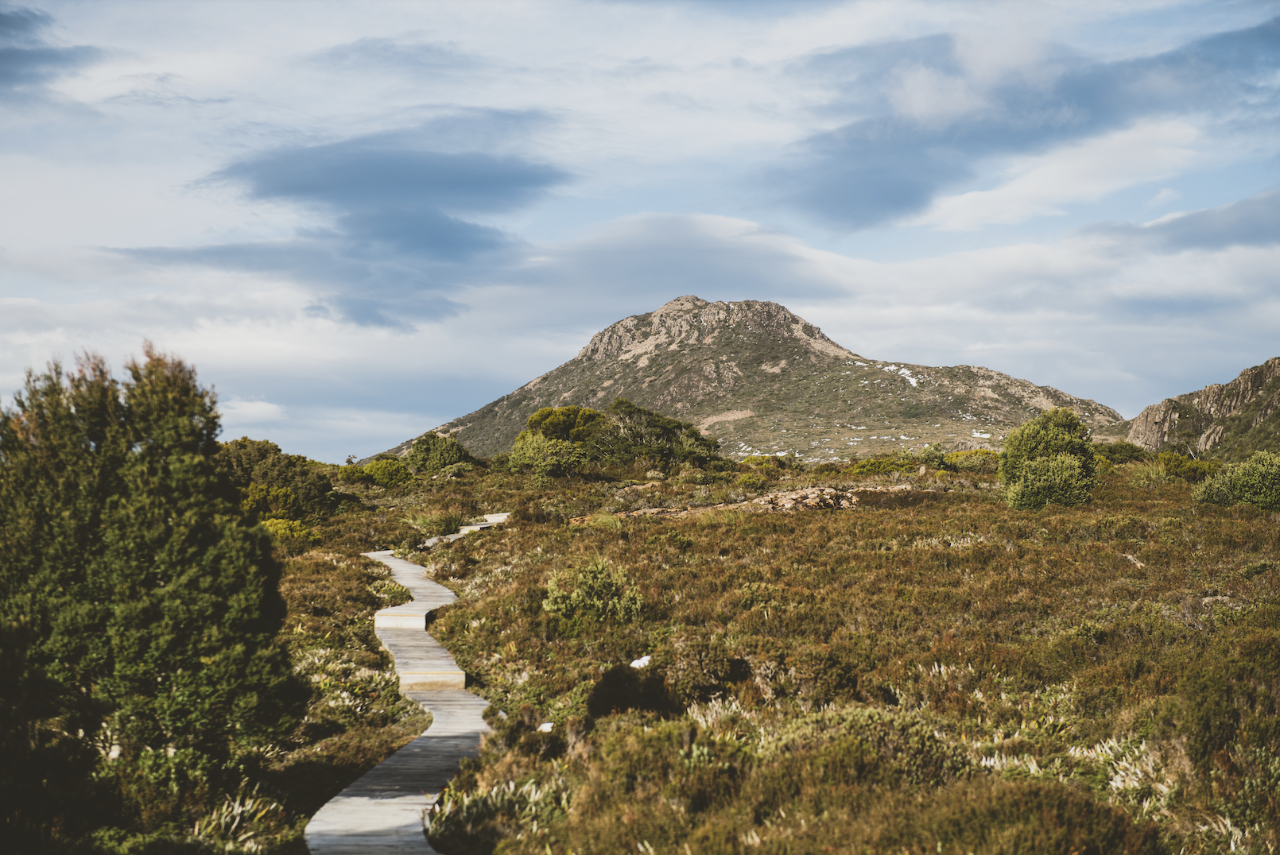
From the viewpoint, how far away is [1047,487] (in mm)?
→ 22953

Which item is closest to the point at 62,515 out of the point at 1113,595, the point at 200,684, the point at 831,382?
the point at 200,684

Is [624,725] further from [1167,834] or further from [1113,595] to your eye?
[1113,595]

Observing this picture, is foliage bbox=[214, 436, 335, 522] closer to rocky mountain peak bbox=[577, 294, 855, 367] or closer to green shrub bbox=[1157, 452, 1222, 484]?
green shrub bbox=[1157, 452, 1222, 484]

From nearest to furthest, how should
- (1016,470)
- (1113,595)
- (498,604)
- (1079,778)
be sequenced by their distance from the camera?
(1079,778)
(1113,595)
(498,604)
(1016,470)

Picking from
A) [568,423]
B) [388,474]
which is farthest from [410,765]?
[568,423]

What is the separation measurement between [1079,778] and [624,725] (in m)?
4.79

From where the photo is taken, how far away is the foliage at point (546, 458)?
35.3m

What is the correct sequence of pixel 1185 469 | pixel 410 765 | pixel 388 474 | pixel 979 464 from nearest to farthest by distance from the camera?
1. pixel 410 765
2. pixel 1185 469
3. pixel 979 464
4. pixel 388 474

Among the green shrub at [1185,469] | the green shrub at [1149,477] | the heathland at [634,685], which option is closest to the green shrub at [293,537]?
the heathland at [634,685]

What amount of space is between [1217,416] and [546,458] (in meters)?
121

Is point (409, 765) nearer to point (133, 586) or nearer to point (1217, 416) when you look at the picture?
point (133, 586)

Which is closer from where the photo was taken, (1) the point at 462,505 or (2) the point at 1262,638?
(2) the point at 1262,638

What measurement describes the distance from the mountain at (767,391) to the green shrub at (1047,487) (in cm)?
6038

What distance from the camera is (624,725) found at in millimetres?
7852
